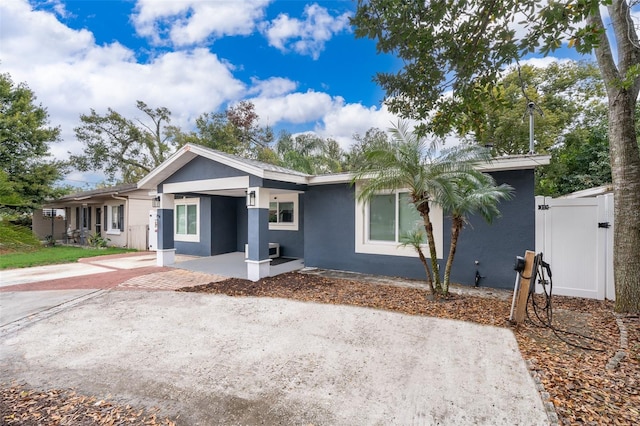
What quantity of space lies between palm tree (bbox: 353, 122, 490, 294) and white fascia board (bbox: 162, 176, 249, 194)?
12.9 ft

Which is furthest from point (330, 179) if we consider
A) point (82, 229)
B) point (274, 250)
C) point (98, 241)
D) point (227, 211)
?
point (82, 229)

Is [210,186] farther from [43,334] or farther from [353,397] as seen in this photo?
[353,397]

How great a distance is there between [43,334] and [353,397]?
487cm

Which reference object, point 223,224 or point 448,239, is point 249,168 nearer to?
point 448,239

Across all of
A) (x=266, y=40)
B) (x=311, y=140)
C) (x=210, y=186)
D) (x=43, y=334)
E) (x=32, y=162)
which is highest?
(x=266, y=40)

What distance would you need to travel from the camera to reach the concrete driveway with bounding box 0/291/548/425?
2.63m

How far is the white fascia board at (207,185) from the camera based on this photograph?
806 cm

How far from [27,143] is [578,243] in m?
23.0

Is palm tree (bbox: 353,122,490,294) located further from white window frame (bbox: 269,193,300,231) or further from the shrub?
the shrub

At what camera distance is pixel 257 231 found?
25.3 feet

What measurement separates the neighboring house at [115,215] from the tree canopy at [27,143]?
1695mm

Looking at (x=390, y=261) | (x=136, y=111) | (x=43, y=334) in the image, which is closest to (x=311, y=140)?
(x=390, y=261)

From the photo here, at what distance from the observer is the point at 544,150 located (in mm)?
15344

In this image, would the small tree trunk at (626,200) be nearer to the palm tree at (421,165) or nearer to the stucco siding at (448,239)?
the stucco siding at (448,239)
